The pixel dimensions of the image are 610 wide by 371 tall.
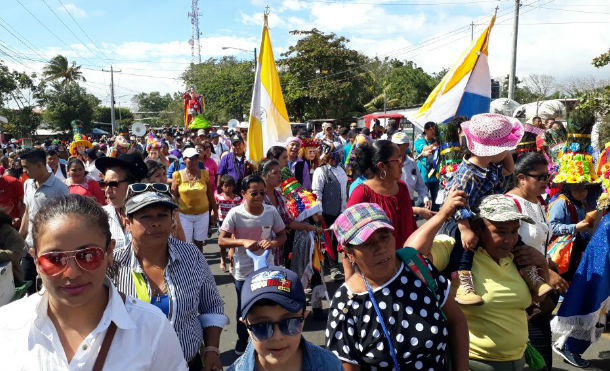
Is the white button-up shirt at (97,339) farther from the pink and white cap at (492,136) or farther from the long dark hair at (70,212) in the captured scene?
the pink and white cap at (492,136)

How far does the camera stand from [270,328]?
1.77 metres

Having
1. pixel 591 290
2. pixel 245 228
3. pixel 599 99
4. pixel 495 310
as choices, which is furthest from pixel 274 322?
pixel 599 99

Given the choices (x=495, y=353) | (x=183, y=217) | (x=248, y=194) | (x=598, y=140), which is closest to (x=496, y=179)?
(x=495, y=353)

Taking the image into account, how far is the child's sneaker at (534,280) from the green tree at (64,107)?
5509 centimetres

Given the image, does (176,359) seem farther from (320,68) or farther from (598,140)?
(320,68)

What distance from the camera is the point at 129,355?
166 cm

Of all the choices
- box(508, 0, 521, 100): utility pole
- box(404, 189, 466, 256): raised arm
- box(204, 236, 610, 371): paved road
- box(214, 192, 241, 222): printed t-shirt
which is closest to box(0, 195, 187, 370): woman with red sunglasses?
box(404, 189, 466, 256): raised arm

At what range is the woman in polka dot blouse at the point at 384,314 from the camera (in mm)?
2105

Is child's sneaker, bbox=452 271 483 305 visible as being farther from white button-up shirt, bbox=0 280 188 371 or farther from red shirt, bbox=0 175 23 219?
red shirt, bbox=0 175 23 219

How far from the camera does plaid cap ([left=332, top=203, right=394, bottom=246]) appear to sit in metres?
2.16

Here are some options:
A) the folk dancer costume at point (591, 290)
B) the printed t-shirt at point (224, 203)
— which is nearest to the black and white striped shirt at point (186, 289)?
the folk dancer costume at point (591, 290)

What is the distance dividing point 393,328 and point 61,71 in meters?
66.2

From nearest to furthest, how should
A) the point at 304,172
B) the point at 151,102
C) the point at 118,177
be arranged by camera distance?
1. the point at 118,177
2. the point at 304,172
3. the point at 151,102

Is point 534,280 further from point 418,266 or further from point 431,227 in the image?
point 418,266
